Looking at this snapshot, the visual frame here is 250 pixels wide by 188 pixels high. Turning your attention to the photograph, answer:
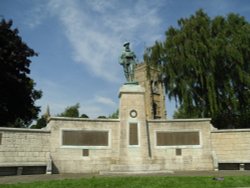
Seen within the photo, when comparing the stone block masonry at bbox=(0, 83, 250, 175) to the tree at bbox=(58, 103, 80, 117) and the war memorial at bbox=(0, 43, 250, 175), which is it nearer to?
the war memorial at bbox=(0, 43, 250, 175)

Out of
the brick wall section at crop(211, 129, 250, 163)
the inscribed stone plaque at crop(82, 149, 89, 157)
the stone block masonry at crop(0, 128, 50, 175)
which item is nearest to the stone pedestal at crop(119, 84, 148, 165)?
the inscribed stone plaque at crop(82, 149, 89, 157)

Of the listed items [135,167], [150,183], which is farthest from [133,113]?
[150,183]

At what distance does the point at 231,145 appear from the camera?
18.9 meters

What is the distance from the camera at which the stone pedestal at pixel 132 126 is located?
17797mm

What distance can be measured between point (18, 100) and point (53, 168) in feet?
32.3

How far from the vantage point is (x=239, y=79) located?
25.3 m

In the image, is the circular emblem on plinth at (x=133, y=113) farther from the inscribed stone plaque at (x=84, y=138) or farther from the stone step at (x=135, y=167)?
the stone step at (x=135, y=167)

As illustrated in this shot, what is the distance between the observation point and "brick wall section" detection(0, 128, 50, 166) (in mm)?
16558

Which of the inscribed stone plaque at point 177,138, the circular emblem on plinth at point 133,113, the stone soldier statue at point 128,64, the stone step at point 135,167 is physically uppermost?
the stone soldier statue at point 128,64

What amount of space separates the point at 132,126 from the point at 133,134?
1.62ft

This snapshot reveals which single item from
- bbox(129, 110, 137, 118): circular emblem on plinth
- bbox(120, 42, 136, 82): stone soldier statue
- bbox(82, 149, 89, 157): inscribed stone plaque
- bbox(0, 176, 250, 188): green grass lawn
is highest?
bbox(120, 42, 136, 82): stone soldier statue

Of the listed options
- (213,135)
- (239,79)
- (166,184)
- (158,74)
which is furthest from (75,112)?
(166,184)

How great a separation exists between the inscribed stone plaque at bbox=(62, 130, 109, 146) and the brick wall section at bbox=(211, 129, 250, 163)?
6965 mm

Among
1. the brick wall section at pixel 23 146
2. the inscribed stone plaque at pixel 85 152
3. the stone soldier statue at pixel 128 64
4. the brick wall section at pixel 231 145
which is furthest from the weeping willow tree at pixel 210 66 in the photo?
the brick wall section at pixel 23 146
